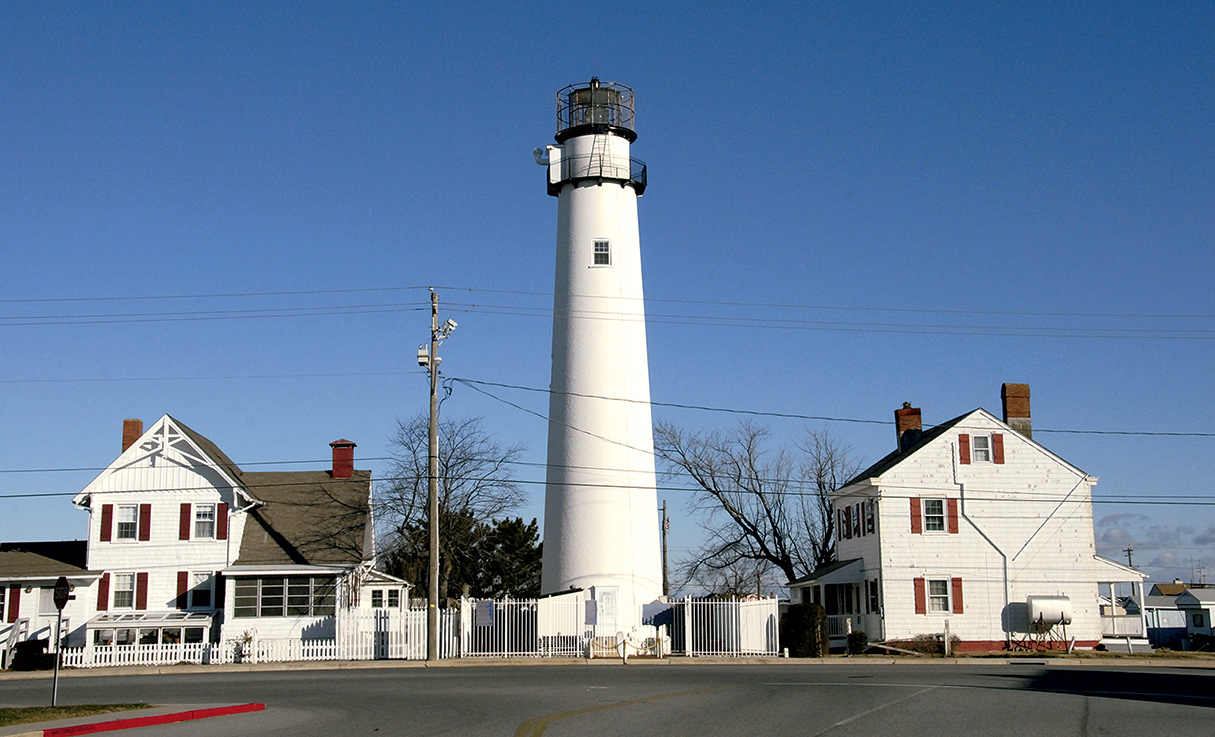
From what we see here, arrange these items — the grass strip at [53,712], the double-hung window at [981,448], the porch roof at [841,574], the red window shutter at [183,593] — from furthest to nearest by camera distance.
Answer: the porch roof at [841,574] < the double-hung window at [981,448] < the red window shutter at [183,593] < the grass strip at [53,712]

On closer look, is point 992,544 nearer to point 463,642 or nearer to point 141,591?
point 463,642

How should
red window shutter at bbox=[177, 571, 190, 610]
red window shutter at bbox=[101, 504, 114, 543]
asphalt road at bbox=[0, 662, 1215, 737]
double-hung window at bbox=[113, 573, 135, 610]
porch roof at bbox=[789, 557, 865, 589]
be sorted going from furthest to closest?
porch roof at bbox=[789, 557, 865, 589]
red window shutter at bbox=[101, 504, 114, 543]
double-hung window at bbox=[113, 573, 135, 610]
red window shutter at bbox=[177, 571, 190, 610]
asphalt road at bbox=[0, 662, 1215, 737]

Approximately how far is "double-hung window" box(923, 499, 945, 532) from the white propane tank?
379 cm

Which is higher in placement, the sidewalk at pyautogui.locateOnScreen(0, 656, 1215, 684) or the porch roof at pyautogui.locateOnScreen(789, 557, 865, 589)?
the porch roof at pyautogui.locateOnScreen(789, 557, 865, 589)

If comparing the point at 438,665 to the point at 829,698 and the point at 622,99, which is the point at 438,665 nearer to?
the point at 829,698

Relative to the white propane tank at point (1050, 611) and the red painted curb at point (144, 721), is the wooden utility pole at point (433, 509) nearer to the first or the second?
the red painted curb at point (144, 721)

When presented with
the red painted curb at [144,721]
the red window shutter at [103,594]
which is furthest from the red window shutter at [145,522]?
the red painted curb at [144,721]

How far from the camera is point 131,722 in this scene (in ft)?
55.2

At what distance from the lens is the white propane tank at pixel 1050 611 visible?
39.4 metres

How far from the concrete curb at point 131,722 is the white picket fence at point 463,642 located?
16.1 meters

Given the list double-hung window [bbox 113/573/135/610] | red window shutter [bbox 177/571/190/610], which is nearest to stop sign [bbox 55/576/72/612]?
red window shutter [bbox 177/571/190/610]

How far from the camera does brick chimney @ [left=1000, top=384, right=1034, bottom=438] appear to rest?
43188 mm

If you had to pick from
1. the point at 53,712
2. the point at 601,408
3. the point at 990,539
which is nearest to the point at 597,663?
the point at 601,408

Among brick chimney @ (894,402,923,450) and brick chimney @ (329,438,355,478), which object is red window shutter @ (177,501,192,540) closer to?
brick chimney @ (329,438,355,478)
